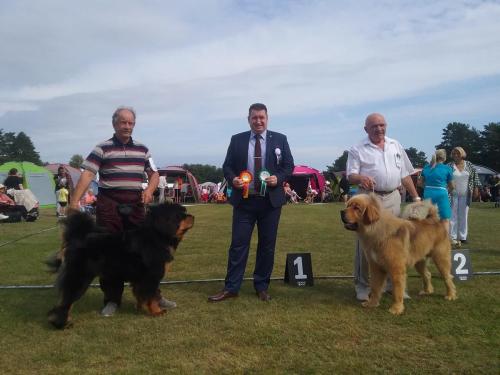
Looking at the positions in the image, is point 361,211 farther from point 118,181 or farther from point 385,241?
point 118,181

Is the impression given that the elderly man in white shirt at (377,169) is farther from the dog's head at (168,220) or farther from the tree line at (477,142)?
the tree line at (477,142)

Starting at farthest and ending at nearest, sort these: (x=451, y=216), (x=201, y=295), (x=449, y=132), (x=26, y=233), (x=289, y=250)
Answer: (x=449, y=132), (x=26, y=233), (x=451, y=216), (x=289, y=250), (x=201, y=295)

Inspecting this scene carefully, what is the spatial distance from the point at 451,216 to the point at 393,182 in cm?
516

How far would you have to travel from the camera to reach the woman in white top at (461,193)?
9.16 meters

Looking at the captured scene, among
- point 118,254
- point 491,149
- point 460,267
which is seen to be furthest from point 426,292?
point 491,149

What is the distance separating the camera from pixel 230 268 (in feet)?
16.5

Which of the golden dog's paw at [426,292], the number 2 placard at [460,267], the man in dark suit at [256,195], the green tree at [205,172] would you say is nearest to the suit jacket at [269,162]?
the man in dark suit at [256,195]

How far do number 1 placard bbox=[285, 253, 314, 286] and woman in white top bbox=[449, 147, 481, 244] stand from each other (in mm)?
4976

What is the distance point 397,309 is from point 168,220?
8.20 feet

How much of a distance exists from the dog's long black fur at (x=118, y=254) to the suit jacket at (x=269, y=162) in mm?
841

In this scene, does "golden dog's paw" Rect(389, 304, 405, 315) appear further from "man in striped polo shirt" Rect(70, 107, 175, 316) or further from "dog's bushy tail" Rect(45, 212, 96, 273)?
"dog's bushy tail" Rect(45, 212, 96, 273)

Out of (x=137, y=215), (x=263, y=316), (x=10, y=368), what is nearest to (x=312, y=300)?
(x=263, y=316)

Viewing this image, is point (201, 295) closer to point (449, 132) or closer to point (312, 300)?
point (312, 300)

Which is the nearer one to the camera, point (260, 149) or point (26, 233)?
point (260, 149)
